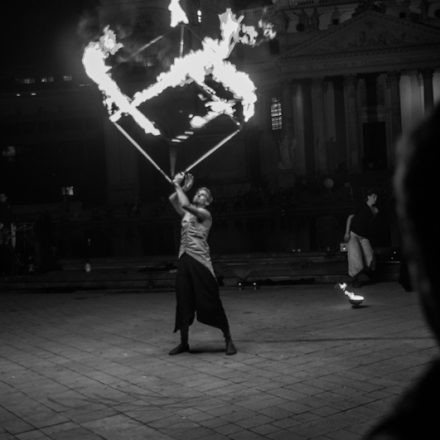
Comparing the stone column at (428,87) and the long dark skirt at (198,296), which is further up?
the stone column at (428,87)

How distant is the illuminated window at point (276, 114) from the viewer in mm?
47906

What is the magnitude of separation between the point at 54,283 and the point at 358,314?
8.77 metres

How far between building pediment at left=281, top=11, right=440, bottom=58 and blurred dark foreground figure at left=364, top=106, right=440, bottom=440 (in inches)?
1733

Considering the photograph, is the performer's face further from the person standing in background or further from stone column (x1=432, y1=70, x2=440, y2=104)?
stone column (x1=432, y1=70, x2=440, y2=104)

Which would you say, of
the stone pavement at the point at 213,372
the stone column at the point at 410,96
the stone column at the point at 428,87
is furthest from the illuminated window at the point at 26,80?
the stone pavement at the point at 213,372

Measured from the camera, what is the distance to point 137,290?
15961mm

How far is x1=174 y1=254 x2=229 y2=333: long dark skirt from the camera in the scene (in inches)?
327

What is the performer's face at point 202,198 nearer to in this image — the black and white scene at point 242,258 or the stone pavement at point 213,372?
the black and white scene at point 242,258

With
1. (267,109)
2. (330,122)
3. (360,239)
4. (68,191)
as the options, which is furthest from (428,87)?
(360,239)

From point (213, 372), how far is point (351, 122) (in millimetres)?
40633

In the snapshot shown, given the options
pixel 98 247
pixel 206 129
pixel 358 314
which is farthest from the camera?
pixel 206 129

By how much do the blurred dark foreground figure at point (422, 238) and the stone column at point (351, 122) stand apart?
44.9 m

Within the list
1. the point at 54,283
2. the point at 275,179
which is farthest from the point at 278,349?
the point at 275,179

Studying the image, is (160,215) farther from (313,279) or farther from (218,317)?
(218,317)
